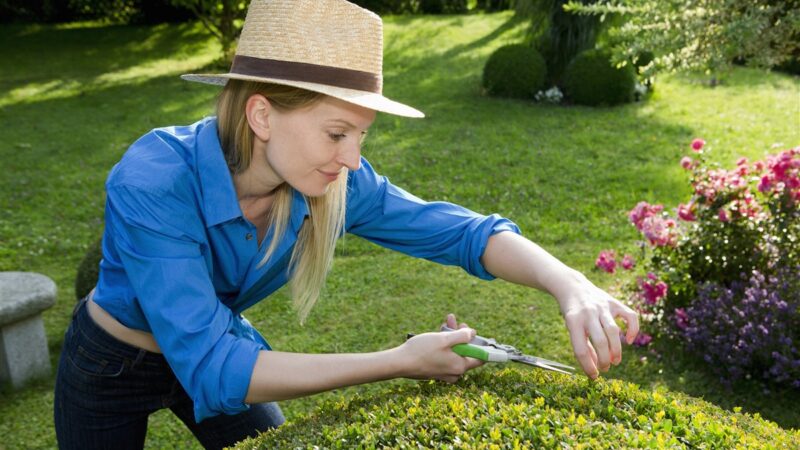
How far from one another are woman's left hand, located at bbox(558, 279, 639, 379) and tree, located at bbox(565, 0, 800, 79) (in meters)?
3.16

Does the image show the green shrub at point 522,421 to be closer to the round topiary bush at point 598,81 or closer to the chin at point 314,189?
the chin at point 314,189

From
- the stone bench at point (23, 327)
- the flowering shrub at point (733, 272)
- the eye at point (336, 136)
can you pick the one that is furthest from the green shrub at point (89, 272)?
the eye at point (336, 136)

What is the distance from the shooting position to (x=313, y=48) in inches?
87.9

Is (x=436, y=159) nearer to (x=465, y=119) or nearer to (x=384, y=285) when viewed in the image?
(x=465, y=119)

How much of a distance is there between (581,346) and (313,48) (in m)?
1.02

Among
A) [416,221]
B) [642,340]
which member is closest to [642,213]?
[642,340]

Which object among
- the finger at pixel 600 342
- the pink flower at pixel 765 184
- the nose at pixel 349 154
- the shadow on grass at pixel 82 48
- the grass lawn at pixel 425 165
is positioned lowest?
the shadow on grass at pixel 82 48

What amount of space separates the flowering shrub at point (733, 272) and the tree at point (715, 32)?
0.68 m

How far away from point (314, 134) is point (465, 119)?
1015 centimetres

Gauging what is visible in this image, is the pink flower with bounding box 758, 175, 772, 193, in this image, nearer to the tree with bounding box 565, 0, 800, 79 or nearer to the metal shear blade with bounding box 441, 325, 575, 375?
the tree with bounding box 565, 0, 800, 79

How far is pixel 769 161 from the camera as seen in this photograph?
17.9 ft

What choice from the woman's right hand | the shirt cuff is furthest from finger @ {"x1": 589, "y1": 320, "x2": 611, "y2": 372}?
the shirt cuff

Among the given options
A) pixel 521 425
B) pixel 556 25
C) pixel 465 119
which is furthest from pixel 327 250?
pixel 556 25

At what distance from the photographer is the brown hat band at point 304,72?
2213 mm
